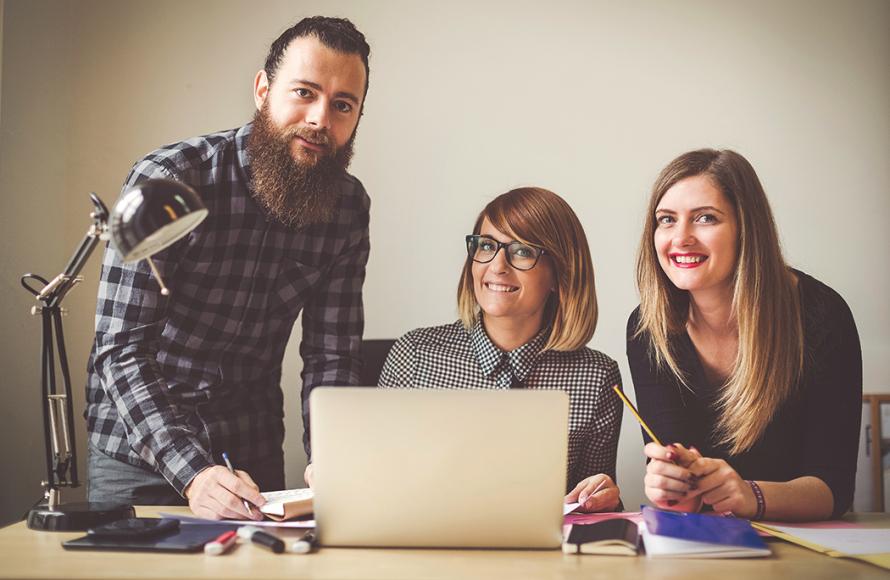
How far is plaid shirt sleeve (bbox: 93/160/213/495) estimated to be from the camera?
156 cm

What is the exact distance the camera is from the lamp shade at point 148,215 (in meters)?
1.19

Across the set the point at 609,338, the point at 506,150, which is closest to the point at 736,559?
the point at 609,338

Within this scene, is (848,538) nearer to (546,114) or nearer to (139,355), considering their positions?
(139,355)

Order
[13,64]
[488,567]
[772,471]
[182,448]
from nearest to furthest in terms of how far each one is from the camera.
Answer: [488,567] → [182,448] → [772,471] → [13,64]

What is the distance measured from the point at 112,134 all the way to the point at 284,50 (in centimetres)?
117

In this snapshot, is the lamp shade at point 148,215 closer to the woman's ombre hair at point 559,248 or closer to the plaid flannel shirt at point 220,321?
the plaid flannel shirt at point 220,321

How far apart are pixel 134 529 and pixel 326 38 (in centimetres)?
120

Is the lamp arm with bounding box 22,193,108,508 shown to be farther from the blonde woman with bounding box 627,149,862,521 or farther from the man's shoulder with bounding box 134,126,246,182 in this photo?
the blonde woman with bounding box 627,149,862,521

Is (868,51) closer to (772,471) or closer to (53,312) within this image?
(772,471)

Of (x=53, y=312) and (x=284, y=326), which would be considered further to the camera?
(x=284, y=326)

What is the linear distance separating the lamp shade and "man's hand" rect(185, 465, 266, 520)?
423 mm

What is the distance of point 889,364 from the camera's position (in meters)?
2.78

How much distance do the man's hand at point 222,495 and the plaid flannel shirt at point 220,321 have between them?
13 cm

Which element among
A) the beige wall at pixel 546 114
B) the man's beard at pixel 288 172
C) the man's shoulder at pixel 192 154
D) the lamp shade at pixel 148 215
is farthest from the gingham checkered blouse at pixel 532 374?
the lamp shade at pixel 148 215
